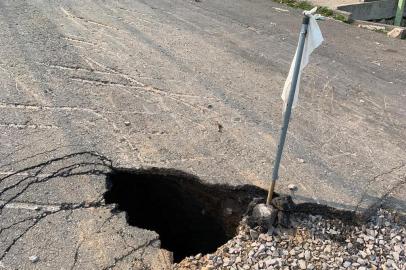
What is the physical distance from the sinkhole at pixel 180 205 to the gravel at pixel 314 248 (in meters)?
0.50

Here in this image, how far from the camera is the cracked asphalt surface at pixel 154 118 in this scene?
13.2 ft

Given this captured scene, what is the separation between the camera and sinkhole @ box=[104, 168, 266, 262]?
4594 mm

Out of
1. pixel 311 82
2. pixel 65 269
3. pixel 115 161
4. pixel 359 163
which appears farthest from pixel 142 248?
pixel 311 82

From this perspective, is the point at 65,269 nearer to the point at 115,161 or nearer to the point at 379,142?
the point at 115,161

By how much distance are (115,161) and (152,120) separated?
→ 1050 mm

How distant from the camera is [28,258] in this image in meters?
3.62

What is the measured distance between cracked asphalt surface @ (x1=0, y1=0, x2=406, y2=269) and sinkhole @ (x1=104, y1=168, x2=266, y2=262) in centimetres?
12

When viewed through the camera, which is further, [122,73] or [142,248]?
[122,73]

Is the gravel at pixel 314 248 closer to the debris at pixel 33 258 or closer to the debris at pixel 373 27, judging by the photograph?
the debris at pixel 33 258

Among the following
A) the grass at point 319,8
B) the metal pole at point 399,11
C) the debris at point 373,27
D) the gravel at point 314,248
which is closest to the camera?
the gravel at point 314,248

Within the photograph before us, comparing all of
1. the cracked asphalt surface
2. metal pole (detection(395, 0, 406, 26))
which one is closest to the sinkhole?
the cracked asphalt surface

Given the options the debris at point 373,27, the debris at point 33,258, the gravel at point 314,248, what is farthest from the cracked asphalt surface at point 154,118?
the debris at point 373,27

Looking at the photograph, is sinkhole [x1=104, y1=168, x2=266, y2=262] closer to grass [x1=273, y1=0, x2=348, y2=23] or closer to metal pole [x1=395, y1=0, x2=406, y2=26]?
grass [x1=273, y1=0, x2=348, y2=23]

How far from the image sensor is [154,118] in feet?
18.6
